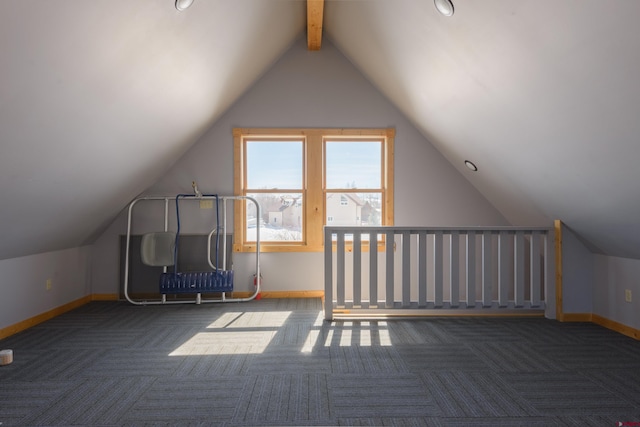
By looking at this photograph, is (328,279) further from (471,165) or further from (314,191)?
(471,165)

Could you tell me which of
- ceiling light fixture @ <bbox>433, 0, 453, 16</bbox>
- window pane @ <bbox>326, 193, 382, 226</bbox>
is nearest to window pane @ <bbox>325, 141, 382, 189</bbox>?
window pane @ <bbox>326, 193, 382, 226</bbox>

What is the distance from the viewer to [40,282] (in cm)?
436

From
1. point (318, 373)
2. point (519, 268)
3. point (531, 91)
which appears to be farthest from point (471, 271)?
point (318, 373)

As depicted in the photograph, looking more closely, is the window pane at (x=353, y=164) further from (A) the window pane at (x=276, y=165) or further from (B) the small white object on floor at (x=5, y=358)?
(B) the small white object on floor at (x=5, y=358)

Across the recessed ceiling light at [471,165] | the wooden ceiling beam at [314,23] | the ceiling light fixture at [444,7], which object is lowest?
the recessed ceiling light at [471,165]

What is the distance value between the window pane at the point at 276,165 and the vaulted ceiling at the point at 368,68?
2.61ft

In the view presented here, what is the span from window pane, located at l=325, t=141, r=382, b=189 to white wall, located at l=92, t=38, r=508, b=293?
0.23m

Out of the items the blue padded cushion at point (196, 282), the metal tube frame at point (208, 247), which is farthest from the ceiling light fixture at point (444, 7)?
the blue padded cushion at point (196, 282)

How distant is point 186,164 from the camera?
221 inches

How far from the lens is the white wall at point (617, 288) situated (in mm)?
3809

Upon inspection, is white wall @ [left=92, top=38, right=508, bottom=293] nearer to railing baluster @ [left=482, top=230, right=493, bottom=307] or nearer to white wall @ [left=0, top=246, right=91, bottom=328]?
railing baluster @ [left=482, top=230, right=493, bottom=307]

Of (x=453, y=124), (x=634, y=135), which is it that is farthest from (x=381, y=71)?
(x=634, y=135)

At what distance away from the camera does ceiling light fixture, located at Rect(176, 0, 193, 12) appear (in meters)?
2.96

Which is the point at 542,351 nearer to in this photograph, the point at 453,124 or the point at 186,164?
the point at 453,124
